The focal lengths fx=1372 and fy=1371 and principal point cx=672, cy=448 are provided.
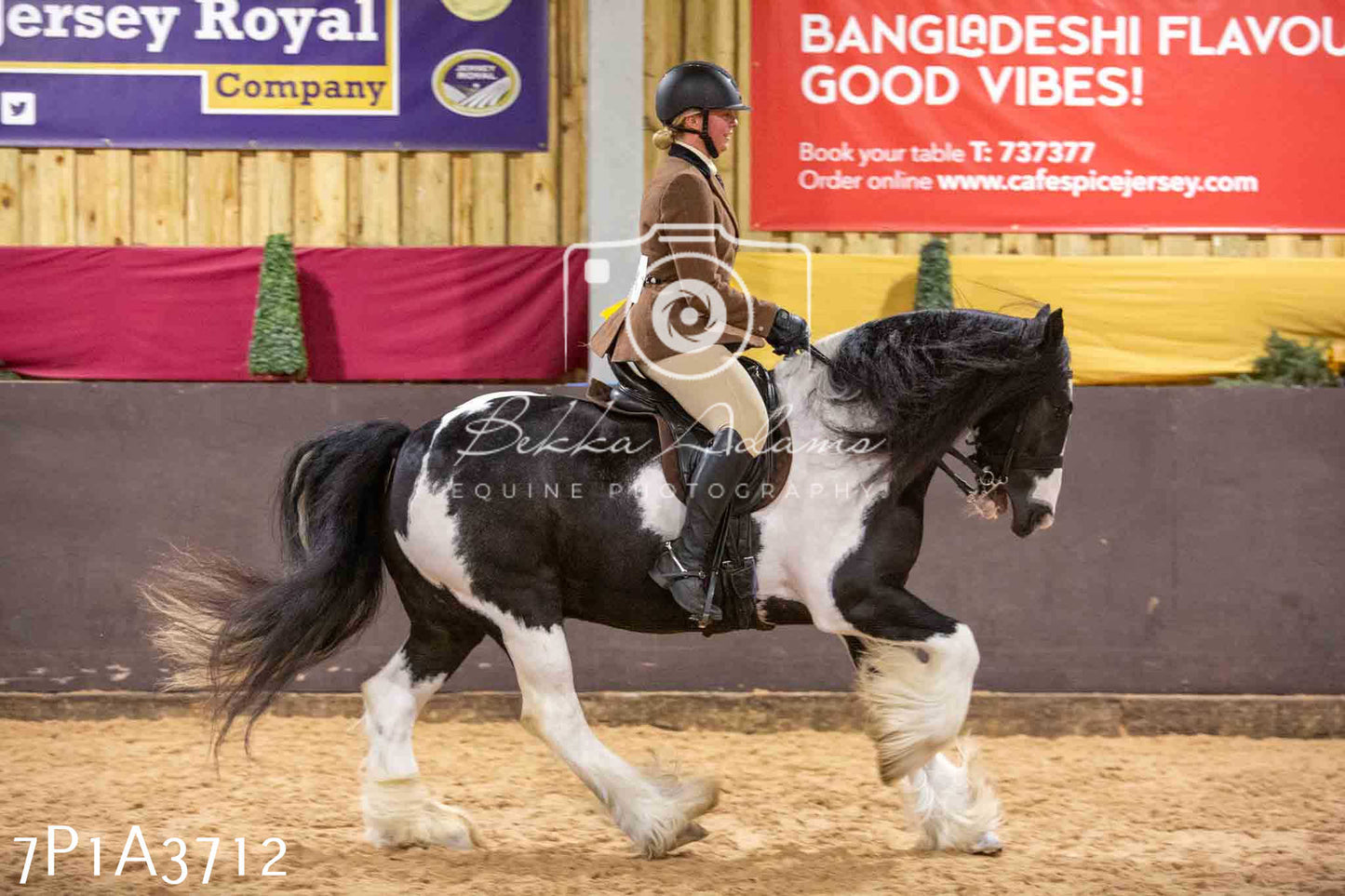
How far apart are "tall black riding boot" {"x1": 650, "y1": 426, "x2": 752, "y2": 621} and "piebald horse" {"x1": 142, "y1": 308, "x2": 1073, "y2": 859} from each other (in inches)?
4.0

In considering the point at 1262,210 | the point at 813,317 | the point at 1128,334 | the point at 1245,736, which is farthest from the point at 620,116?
the point at 1245,736

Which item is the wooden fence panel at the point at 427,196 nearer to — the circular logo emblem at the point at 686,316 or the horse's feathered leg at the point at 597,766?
the circular logo emblem at the point at 686,316

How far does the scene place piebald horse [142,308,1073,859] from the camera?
12.8ft

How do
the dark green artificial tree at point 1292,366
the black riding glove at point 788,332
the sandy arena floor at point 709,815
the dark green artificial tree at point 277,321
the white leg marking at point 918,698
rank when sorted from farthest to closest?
the dark green artificial tree at point 277,321, the dark green artificial tree at point 1292,366, the black riding glove at point 788,332, the sandy arena floor at point 709,815, the white leg marking at point 918,698

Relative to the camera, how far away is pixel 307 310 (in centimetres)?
674

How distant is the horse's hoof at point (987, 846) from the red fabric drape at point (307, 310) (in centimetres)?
335

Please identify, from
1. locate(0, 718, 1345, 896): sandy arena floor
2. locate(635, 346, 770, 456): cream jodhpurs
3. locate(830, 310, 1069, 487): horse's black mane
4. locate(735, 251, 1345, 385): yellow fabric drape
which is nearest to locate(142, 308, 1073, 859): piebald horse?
locate(830, 310, 1069, 487): horse's black mane

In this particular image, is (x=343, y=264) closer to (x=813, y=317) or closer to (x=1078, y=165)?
(x=813, y=317)

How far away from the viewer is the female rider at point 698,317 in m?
3.94

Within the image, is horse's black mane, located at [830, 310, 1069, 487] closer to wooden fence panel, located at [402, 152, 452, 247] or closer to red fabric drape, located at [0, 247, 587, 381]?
red fabric drape, located at [0, 247, 587, 381]

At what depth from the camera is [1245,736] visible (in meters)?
5.99

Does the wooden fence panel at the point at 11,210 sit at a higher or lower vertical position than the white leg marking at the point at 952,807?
higher

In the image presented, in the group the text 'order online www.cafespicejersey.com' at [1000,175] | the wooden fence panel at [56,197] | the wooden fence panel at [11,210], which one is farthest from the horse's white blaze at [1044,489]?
the wooden fence panel at [11,210]

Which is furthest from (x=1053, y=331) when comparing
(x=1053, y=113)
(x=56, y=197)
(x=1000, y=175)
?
(x=56, y=197)
